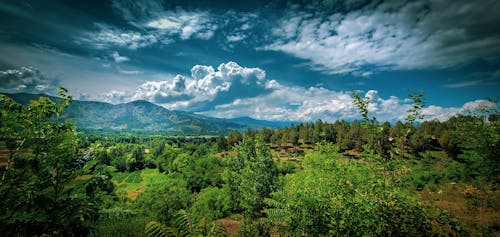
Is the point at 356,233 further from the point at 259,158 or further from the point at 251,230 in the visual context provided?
the point at 259,158

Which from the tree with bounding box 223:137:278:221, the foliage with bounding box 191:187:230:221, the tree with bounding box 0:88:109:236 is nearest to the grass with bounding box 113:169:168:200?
the foliage with bounding box 191:187:230:221

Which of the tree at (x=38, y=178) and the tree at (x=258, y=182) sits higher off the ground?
the tree at (x=38, y=178)

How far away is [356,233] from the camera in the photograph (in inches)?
201

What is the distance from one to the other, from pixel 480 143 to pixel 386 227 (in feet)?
28.0

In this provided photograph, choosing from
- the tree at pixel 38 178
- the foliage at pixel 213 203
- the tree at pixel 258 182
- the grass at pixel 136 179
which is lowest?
the grass at pixel 136 179

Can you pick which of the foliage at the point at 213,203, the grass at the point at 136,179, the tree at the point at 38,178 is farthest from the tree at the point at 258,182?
the grass at the point at 136,179

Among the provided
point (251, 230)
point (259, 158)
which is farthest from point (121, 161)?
point (251, 230)

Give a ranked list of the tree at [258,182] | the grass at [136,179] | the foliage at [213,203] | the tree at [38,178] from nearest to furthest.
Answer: the tree at [38,178] → the tree at [258,182] → the foliage at [213,203] → the grass at [136,179]

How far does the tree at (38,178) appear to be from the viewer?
3766 millimetres

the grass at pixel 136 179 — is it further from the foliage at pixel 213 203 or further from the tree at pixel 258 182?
the tree at pixel 258 182

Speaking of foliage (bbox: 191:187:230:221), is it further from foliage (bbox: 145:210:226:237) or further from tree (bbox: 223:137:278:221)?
foliage (bbox: 145:210:226:237)

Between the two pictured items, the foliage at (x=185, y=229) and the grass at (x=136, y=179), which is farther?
the grass at (x=136, y=179)

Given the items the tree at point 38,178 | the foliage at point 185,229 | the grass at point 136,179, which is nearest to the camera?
the tree at point 38,178

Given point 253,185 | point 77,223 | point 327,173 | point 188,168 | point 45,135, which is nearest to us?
point 77,223
